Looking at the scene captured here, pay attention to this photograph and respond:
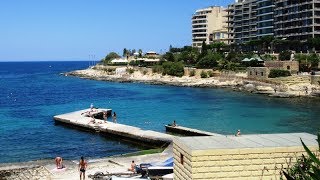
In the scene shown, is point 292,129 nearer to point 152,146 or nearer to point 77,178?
point 152,146

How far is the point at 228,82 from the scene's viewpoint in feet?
322

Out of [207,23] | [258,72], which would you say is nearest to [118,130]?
[258,72]

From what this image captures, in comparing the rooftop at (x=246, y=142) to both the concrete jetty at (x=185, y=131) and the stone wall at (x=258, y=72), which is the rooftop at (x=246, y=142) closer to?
the concrete jetty at (x=185, y=131)

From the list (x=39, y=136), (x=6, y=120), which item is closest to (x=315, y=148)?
(x=39, y=136)

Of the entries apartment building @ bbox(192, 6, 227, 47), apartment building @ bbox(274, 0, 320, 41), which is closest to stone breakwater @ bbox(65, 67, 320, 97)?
apartment building @ bbox(274, 0, 320, 41)

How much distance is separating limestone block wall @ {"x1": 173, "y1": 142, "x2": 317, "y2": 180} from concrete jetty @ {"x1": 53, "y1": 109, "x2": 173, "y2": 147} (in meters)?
21.6

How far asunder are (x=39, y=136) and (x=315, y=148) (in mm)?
33176

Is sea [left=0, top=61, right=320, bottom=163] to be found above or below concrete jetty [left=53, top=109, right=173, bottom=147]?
below

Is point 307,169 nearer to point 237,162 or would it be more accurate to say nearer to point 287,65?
point 237,162

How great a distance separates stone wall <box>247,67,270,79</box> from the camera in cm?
8850

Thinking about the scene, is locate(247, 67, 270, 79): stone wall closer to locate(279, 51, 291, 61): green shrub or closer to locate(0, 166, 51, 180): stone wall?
locate(279, 51, 291, 61): green shrub

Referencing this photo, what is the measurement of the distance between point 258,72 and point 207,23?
82.9m

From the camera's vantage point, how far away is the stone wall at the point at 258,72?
290ft

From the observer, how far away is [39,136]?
148 ft
